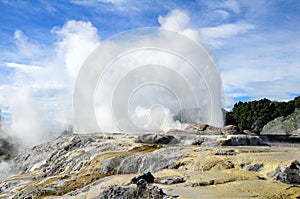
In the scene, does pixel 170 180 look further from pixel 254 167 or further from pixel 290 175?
pixel 290 175

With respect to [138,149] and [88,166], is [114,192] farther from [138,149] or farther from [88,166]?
[138,149]

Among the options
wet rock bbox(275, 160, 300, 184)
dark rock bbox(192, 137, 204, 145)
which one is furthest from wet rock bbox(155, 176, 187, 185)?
dark rock bbox(192, 137, 204, 145)

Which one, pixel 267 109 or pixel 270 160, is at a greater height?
pixel 267 109

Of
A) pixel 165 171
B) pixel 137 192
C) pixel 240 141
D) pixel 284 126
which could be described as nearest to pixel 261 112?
pixel 284 126

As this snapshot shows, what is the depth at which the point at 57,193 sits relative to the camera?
856 inches

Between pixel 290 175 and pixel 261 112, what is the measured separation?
9384cm

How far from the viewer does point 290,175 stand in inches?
658

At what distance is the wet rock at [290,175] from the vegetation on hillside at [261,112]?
296 feet

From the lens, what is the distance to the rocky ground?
49.3 ft

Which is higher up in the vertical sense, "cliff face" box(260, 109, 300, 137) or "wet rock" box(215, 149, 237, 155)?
"cliff face" box(260, 109, 300, 137)

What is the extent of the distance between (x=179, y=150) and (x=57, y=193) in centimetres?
908

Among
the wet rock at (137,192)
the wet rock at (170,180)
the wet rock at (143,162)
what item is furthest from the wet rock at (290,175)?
the wet rock at (143,162)

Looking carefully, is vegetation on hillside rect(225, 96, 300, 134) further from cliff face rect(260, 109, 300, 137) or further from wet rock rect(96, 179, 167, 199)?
wet rock rect(96, 179, 167, 199)

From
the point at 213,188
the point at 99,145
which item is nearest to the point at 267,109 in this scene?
the point at 99,145
